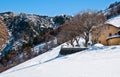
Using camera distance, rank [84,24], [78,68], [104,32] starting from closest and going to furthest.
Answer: [78,68], [84,24], [104,32]

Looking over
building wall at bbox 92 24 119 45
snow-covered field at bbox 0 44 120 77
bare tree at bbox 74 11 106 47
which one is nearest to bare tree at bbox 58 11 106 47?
bare tree at bbox 74 11 106 47

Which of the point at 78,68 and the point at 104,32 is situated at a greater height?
the point at 104,32

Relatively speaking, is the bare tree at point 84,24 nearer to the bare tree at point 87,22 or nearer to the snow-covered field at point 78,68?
the bare tree at point 87,22

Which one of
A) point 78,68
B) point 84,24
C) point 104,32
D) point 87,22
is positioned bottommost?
point 78,68

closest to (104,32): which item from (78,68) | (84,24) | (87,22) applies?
(87,22)

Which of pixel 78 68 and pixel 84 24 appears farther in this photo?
pixel 84 24

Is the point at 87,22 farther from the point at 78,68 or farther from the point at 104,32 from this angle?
the point at 78,68

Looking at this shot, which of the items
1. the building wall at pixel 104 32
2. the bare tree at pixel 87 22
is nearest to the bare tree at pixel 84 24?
the bare tree at pixel 87 22

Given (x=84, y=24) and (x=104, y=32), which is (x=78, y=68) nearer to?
(x=84, y=24)

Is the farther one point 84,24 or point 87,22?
point 87,22

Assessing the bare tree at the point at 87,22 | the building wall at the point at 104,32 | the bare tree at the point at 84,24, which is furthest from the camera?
the building wall at the point at 104,32

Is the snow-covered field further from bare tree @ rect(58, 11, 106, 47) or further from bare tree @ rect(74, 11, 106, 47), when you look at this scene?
bare tree @ rect(58, 11, 106, 47)

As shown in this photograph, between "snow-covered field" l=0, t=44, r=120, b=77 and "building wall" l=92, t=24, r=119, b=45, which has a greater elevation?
"building wall" l=92, t=24, r=119, b=45

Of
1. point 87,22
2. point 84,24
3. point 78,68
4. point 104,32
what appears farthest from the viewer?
point 104,32
